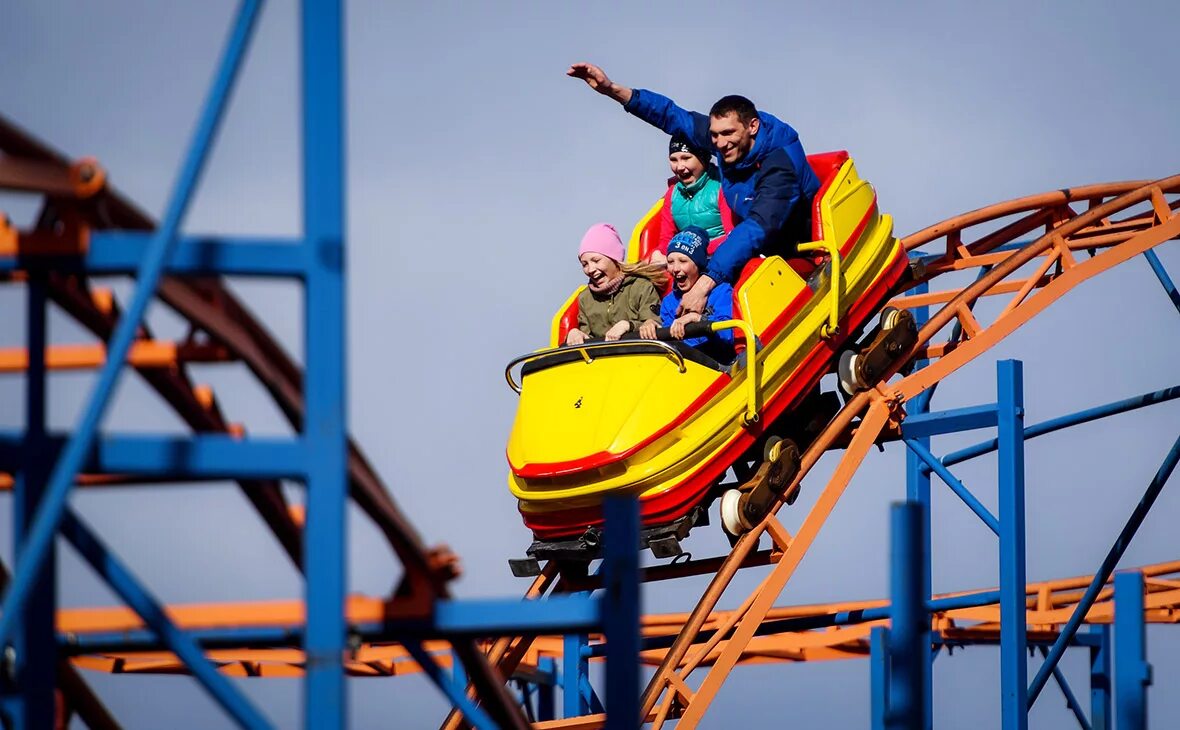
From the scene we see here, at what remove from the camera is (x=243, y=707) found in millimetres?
3902

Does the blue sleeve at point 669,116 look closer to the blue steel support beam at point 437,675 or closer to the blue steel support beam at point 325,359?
the blue steel support beam at point 437,675

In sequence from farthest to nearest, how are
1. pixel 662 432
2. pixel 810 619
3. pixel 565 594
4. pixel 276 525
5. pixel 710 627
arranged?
1. pixel 810 619
2. pixel 710 627
3. pixel 565 594
4. pixel 662 432
5. pixel 276 525

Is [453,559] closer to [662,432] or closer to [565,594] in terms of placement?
[662,432]

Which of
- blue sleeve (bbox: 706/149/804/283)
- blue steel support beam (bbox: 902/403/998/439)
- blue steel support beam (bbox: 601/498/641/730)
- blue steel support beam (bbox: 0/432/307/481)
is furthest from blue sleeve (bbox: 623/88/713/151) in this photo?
blue steel support beam (bbox: 0/432/307/481)

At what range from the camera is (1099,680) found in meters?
10.1

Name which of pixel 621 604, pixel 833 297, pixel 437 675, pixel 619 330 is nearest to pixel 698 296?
pixel 619 330

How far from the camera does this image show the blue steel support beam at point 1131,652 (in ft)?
16.1

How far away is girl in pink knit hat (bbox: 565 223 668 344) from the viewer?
25.0 feet

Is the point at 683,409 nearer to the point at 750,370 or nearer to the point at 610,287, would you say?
the point at 750,370

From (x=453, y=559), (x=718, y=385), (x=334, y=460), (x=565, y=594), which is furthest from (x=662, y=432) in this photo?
(x=334, y=460)

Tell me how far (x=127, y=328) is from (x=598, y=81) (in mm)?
4919

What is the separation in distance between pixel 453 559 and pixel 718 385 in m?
3.10

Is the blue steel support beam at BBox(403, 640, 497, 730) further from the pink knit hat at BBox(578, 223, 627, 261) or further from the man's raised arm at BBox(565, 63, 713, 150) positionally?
the man's raised arm at BBox(565, 63, 713, 150)

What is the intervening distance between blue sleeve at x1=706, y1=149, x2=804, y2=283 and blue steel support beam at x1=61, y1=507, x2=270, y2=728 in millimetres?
3796
